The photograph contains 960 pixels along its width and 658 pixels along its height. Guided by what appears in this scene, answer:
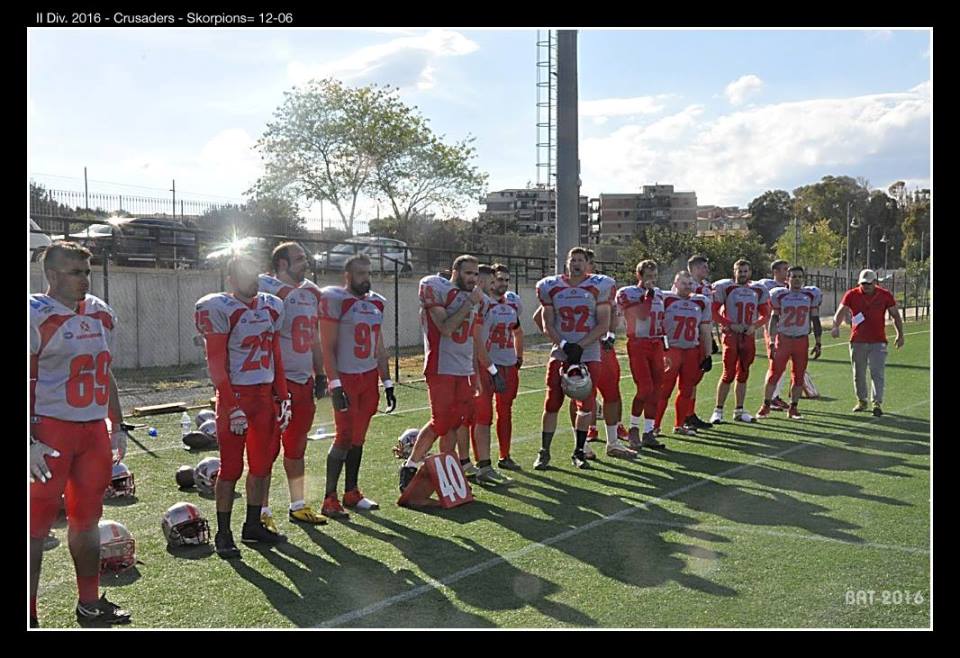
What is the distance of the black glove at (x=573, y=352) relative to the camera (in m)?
9.06

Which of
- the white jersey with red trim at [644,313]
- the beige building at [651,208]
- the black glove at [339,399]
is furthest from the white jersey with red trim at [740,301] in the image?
the beige building at [651,208]

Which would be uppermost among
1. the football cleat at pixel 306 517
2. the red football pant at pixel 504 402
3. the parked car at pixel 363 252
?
the parked car at pixel 363 252

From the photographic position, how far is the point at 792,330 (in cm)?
1238

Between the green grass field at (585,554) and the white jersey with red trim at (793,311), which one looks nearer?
→ the green grass field at (585,554)

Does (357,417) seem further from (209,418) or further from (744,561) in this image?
(209,418)

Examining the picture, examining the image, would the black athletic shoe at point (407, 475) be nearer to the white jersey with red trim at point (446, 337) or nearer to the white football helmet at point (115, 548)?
the white jersey with red trim at point (446, 337)

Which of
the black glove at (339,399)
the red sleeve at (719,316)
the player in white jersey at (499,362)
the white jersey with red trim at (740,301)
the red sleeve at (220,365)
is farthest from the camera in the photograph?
the red sleeve at (719,316)

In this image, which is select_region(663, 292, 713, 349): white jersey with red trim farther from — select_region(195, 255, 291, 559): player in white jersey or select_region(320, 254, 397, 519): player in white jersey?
select_region(195, 255, 291, 559): player in white jersey

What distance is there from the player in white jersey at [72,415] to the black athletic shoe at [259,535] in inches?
59.1

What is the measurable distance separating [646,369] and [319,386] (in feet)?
14.5

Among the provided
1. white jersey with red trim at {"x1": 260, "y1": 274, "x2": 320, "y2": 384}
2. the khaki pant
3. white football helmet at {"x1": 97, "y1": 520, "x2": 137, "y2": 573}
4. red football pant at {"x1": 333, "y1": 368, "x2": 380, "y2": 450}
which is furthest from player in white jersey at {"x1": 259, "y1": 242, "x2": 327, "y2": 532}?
the khaki pant

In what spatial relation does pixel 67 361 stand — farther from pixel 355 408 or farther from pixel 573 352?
pixel 573 352

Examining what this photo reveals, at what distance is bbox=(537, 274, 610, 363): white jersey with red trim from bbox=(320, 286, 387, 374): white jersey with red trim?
2.37 m

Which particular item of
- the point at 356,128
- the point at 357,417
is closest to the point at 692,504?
the point at 357,417
